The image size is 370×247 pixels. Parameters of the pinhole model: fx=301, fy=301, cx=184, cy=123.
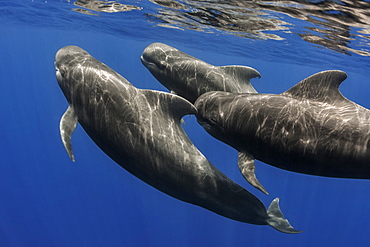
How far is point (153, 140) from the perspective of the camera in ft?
18.8

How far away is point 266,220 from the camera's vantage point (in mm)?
6387

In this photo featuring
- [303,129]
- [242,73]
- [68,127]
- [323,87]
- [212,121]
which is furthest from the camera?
[242,73]

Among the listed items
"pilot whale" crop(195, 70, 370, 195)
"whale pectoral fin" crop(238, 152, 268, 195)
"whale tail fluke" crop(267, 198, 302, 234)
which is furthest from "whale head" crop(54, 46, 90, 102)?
"whale tail fluke" crop(267, 198, 302, 234)

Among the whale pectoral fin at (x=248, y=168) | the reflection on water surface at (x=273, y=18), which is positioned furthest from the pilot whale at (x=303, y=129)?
the reflection on water surface at (x=273, y=18)

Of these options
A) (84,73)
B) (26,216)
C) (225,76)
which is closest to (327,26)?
(225,76)

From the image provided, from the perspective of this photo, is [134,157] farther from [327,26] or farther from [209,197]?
[327,26]

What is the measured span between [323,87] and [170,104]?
2770mm

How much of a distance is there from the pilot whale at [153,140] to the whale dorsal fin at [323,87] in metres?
2.02

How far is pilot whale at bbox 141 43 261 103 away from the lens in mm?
7098

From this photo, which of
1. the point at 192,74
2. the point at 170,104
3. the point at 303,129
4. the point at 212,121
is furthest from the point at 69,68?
the point at 303,129

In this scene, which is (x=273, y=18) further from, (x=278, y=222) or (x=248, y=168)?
(x=248, y=168)

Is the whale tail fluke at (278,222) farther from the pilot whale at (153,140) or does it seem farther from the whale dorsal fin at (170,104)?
the whale dorsal fin at (170,104)

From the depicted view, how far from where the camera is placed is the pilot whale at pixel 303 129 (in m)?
4.55

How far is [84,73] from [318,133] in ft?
15.4
